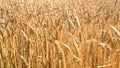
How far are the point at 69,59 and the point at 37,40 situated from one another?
29cm

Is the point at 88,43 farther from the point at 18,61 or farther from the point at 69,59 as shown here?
the point at 18,61

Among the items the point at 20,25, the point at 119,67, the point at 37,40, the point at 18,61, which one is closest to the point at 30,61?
the point at 18,61

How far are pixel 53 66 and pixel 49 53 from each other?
164mm

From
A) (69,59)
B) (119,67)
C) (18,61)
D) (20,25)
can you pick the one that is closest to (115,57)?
(119,67)

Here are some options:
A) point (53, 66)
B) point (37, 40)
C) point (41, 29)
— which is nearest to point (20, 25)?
point (41, 29)

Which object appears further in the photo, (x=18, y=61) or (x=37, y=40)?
(x=37, y=40)

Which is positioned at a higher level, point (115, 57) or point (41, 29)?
point (41, 29)

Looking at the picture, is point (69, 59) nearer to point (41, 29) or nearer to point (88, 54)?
point (88, 54)

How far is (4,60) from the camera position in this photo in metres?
1.36

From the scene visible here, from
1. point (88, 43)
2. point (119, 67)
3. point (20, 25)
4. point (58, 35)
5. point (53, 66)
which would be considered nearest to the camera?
point (119, 67)

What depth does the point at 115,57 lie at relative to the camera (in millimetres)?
1266

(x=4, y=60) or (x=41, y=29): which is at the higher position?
(x=41, y=29)

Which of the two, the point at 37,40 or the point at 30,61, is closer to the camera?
the point at 30,61

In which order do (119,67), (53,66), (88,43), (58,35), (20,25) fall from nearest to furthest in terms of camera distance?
(119,67)
(53,66)
(88,43)
(58,35)
(20,25)
